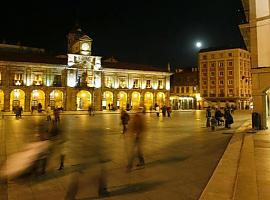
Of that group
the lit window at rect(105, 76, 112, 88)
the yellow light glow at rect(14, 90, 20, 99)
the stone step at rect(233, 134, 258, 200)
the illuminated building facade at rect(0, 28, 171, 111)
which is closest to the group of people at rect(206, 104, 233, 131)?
the stone step at rect(233, 134, 258, 200)

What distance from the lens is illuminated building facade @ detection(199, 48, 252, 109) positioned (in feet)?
251

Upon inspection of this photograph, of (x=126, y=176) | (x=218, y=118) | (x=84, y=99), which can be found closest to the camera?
(x=126, y=176)

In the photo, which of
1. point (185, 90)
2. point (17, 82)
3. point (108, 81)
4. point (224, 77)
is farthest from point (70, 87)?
point (224, 77)

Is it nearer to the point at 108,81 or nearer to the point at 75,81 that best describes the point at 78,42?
the point at 75,81

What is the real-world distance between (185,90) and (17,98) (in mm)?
45903

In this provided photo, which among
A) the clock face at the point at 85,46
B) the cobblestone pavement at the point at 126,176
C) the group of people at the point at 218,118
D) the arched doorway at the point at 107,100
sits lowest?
the cobblestone pavement at the point at 126,176

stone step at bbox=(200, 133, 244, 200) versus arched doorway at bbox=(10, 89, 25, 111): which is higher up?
arched doorway at bbox=(10, 89, 25, 111)

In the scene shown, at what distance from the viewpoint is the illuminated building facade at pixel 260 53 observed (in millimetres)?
17297

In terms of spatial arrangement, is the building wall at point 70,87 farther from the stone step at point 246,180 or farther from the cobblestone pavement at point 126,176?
the stone step at point 246,180

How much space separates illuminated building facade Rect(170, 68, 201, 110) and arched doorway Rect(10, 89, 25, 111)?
121 feet

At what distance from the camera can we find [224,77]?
78.5 metres

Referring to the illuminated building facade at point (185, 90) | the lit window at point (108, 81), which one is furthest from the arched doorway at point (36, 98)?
the illuminated building facade at point (185, 90)

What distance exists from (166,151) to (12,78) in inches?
1913

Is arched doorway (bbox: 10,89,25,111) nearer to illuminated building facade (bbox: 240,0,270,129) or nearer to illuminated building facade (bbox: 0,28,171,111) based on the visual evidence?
illuminated building facade (bbox: 0,28,171,111)
